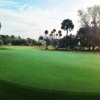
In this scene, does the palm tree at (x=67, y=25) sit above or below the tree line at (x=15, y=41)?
above

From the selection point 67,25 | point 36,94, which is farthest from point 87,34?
point 36,94

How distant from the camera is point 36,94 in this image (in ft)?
25.4

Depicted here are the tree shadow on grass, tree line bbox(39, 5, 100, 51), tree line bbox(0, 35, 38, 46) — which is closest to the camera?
the tree shadow on grass

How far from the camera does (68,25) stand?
83.8 metres

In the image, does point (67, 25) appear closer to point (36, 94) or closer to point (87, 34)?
point (87, 34)

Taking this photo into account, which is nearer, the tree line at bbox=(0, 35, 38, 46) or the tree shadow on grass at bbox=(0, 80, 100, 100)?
the tree shadow on grass at bbox=(0, 80, 100, 100)

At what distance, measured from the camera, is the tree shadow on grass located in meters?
7.43

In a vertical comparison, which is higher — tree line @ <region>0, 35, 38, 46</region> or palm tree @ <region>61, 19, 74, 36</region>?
palm tree @ <region>61, 19, 74, 36</region>

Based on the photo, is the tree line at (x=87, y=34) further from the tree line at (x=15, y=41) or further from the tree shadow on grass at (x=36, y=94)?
the tree shadow on grass at (x=36, y=94)

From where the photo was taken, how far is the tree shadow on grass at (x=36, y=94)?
24.4ft

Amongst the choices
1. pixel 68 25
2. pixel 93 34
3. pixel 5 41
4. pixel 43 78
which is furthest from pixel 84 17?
pixel 43 78

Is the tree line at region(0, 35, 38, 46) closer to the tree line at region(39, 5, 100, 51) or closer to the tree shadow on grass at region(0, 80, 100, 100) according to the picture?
the tree line at region(39, 5, 100, 51)

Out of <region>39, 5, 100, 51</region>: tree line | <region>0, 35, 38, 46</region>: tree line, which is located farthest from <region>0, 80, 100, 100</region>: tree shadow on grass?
<region>0, 35, 38, 46</region>: tree line

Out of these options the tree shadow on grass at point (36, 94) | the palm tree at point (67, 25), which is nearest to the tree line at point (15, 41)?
the palm tree at point (67, 25)
